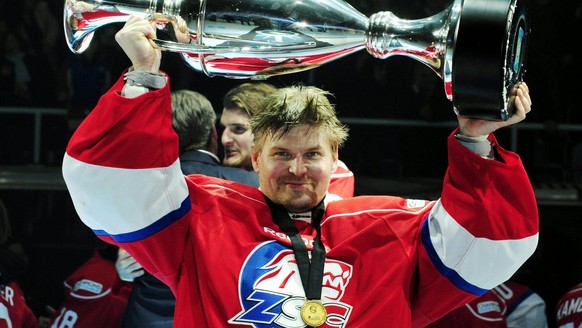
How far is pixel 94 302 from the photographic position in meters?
2.96

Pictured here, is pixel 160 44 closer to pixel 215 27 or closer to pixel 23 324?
pixel 215 27

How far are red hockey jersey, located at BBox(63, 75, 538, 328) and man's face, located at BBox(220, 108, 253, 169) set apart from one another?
0.86 meters

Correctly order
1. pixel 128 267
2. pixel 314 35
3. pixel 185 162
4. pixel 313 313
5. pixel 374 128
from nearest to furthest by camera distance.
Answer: pixel 314 35 → pixel 313 313 → pixel 185 162 → pixel 128 267 → pixel 374 128

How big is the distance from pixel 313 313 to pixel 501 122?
0.46 m

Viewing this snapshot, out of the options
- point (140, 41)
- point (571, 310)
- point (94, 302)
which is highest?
point (140, 41)

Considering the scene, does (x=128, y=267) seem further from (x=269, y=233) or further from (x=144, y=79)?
(x=144, y=79)

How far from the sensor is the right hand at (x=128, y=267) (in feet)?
8.64

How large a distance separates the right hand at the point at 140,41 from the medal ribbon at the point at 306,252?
1.28 feet

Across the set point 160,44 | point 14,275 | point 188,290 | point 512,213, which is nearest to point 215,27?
point 160,44

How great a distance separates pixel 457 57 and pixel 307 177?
0.45m

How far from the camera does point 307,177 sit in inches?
68.7

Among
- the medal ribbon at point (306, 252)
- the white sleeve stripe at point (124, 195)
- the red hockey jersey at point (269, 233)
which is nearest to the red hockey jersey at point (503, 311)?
the red hockey jersey at point (269, 233)

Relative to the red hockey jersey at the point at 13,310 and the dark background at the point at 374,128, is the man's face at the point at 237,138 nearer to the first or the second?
the dark background at the point at 374,128

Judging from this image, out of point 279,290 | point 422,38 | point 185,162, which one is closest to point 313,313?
→ point 279,290
